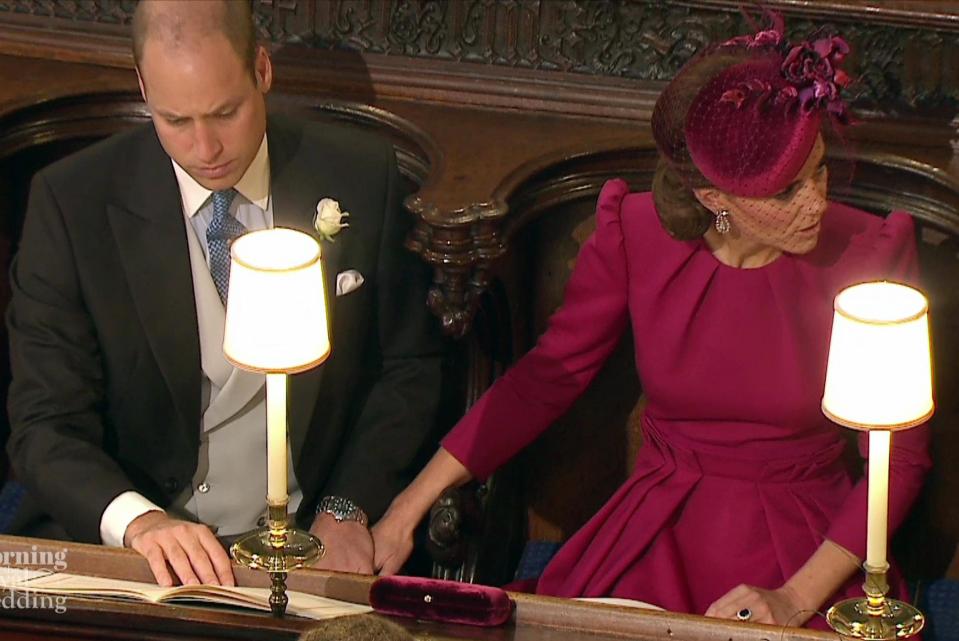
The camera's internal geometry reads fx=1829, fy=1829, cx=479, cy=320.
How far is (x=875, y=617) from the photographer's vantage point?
2496 millimetres

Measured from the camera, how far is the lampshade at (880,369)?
2.42 m

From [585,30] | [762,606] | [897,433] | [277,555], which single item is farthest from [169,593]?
[585,30]

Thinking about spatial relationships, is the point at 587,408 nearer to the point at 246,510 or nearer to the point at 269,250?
the point at 246,510

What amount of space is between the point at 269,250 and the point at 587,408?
136cm

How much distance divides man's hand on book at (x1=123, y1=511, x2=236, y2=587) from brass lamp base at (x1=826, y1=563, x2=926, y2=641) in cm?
94

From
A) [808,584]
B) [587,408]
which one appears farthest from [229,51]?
[808,584]

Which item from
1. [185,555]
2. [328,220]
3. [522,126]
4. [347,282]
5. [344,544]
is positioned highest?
[522,126]

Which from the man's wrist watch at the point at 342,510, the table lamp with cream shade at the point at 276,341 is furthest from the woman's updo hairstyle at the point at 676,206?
the table lamp with cream shade at the point at 276,341

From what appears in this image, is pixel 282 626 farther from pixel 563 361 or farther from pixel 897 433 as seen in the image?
pixel 897 433

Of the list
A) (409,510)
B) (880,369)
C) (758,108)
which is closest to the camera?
(880,369)

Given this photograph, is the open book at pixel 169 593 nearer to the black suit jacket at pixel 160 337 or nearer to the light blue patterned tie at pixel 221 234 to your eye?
the black suit jacket at pixel 160 337

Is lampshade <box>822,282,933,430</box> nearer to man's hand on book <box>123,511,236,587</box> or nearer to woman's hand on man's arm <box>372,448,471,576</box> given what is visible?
man's hand on book <box>123,511,236,587</box>

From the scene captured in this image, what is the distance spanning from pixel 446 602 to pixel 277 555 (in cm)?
25

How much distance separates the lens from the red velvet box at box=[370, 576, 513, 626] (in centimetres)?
260
